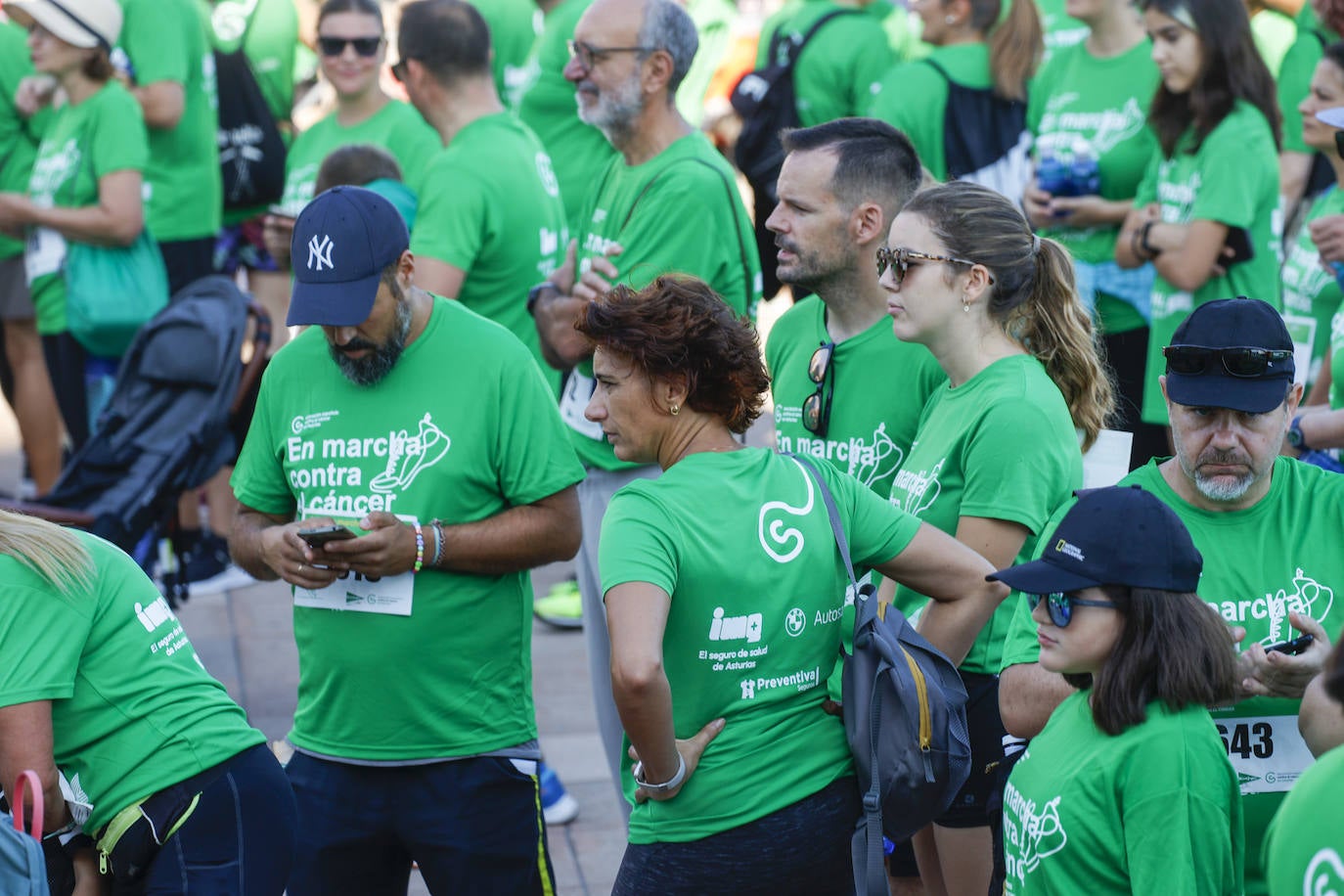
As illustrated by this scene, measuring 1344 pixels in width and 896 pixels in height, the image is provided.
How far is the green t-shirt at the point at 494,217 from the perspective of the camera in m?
5.00

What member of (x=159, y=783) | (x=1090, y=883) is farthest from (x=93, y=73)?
(x=1090, y=883)

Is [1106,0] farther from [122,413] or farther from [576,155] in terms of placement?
[122,413]

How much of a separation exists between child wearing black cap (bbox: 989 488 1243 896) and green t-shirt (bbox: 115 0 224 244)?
5.95 m

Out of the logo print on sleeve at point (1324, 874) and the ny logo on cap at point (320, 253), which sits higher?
the ny logo on cap at point (320, 253)

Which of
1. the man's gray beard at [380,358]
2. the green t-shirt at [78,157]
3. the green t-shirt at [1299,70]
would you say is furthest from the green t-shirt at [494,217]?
the green t-shirt at [1299,70]

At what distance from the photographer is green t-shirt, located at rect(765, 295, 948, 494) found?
3775mm

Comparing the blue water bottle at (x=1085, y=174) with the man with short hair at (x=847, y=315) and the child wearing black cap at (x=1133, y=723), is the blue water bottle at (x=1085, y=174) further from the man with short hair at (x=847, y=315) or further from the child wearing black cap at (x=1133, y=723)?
the child wearing black cap at (x=1133, y=723)

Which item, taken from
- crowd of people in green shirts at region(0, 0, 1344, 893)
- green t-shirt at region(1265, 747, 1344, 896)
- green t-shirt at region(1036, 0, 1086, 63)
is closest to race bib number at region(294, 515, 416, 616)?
crowd of people in green shirts at region(0, 0, 1344, 893)

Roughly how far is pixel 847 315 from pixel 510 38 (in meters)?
4.43

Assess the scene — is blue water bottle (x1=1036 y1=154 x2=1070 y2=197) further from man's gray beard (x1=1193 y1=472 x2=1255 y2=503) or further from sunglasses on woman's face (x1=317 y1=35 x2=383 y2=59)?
man's gray beard (x1=1193 y1=472 x2=1255 y2=503)

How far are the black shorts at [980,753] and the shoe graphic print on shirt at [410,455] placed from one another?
1224 mm

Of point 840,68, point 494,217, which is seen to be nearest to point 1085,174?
point 840,68

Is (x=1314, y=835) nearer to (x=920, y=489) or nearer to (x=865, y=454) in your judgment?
(x=920, y=489)

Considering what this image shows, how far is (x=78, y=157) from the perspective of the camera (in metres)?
7.04
